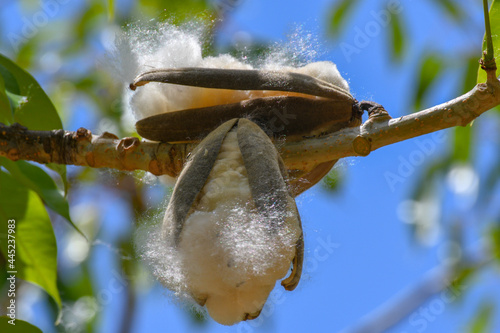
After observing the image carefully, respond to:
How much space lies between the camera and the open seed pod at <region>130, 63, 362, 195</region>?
116 centimetres

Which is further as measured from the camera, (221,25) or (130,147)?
(221,25)

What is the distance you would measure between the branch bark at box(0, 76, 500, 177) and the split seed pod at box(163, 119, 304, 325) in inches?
7.8

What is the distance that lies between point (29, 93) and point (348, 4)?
1.75 m

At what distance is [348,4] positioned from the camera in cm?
273

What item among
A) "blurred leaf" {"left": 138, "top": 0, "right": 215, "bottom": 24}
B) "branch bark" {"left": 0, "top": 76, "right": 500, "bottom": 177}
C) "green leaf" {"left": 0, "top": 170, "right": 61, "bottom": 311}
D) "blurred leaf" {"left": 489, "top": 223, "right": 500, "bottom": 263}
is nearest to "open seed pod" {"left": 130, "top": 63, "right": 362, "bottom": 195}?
"branch bark" {"left": 0, "top": 76, "right": 500, "bottom": 177}

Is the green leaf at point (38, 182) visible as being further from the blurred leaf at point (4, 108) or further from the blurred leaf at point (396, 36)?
the blurred leaf at point (396, 36)

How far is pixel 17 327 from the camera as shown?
4.11 ft

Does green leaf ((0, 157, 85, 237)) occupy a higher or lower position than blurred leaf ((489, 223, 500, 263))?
lower

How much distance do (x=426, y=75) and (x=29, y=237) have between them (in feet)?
7.08

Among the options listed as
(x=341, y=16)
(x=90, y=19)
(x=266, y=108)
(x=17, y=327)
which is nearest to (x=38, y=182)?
(x=17, y=327)

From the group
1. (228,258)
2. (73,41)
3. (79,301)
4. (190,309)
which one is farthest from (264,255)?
(73,41)

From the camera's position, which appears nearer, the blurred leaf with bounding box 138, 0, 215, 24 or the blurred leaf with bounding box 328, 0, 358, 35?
the blurred leaf with bounding box 138, 0, 215, 24

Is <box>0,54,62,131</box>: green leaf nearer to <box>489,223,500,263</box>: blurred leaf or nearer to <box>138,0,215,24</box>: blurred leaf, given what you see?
<box>138,0,215,24</box>: blurred leaf

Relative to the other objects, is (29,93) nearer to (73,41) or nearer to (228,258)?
(228,258)
